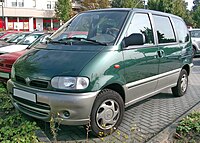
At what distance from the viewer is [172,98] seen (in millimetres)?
5758

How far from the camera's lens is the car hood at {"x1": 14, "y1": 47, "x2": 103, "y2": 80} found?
3232 mm

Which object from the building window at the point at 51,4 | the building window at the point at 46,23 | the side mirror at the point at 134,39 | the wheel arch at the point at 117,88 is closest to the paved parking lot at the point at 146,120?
the wheel arch at the point at 117,88

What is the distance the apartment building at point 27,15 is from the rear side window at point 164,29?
41.7m

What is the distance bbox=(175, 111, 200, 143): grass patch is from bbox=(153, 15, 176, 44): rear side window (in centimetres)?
160

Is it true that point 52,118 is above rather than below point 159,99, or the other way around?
above

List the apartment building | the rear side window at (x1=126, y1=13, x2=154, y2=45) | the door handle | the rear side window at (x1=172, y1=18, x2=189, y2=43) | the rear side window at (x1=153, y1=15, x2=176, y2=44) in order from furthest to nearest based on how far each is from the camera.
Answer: the apartment building < the rear side window at (x1=172, y1=18, x2=189, y2=43) < the rear side window at (x1=153, y1=15, x2=176, y2=44) < the door handle < the rear side window at (x1=126, y1=13, x2=154, y2=45)

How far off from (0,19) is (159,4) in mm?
28942

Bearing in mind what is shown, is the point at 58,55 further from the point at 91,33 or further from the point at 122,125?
the point at 122,125

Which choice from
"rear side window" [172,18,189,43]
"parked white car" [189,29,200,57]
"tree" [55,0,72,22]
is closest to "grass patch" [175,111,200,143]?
"rear side window" [172,18,189,43]

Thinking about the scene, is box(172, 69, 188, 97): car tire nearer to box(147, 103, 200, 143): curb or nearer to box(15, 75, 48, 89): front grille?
box(147, 103, 200, 143): curb

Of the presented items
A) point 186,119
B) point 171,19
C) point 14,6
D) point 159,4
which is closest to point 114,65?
point 186,119

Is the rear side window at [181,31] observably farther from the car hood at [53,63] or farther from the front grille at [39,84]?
the front grille at [39,84]

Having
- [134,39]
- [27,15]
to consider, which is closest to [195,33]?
[134,39]

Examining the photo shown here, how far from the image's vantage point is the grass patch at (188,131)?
3.51 meters
